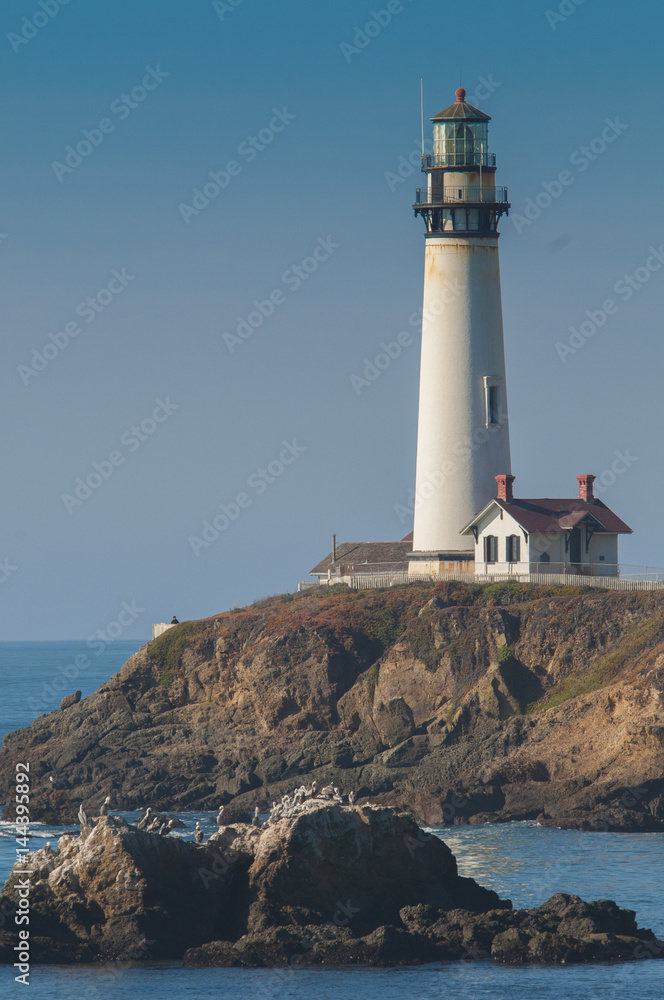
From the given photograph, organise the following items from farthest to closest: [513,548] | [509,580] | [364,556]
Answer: [364,556] → [513,548] → [509,580]

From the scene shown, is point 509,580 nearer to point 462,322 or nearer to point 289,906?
point 462,322

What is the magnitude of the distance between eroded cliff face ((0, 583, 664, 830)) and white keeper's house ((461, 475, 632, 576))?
6.89 feet

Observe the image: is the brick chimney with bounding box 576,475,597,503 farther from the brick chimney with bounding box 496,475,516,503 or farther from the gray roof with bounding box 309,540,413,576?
the gray roof with bounding box 309,540,413,576

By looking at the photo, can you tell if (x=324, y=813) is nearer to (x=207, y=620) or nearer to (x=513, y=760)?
(x=513, y=760)

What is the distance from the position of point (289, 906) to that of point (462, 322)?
104 feet

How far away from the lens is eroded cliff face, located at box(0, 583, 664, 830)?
153 ft

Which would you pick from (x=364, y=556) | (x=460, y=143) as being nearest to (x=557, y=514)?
(x=364, y=556)

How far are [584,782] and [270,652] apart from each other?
575 inches

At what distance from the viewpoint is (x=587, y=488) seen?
2360 inches

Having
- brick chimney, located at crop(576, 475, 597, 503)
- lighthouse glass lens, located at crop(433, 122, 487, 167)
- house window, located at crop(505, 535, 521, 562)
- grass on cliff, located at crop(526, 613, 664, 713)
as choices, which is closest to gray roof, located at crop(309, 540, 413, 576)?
house window, located at crop(505, 535, 521, 562)

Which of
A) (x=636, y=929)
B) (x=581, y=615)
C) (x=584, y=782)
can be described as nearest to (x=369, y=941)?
(x=636, y=929)

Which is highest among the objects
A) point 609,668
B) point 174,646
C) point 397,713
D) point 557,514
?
point 557,514

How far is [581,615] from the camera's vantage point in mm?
52531

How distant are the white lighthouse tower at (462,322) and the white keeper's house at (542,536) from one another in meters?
0.97
